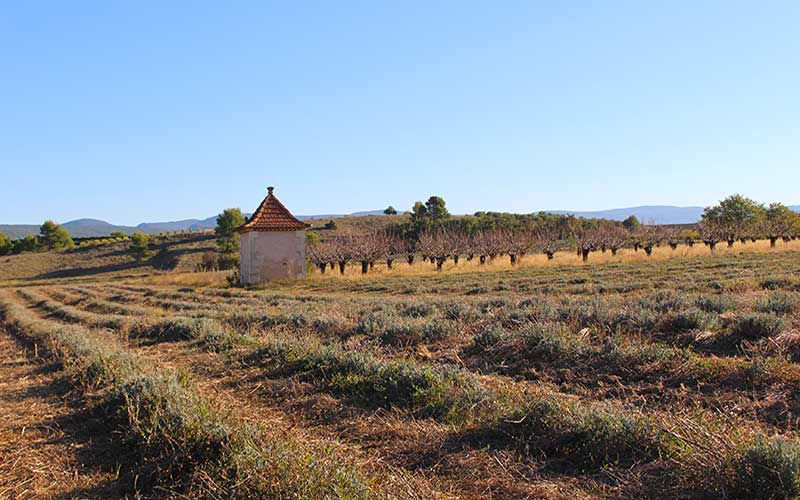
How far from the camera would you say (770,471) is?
3.29m

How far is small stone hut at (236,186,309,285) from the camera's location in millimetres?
28547

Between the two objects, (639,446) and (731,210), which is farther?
(731,210)

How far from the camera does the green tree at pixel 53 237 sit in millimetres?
81812

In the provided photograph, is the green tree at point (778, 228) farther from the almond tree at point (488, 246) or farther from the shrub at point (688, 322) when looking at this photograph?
the shrub at point (688, 322)

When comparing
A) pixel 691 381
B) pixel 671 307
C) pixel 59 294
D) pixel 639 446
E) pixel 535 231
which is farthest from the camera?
pixel 535 231

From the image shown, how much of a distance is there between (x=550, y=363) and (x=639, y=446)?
9.16ft

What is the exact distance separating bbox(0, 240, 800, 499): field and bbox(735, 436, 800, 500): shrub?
0.4 inches

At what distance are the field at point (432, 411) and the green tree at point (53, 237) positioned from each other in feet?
272

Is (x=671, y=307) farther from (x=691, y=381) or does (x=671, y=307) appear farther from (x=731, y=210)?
(x=731, y=210)

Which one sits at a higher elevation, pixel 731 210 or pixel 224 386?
pixel 731 210

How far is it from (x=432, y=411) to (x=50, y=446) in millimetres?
3461

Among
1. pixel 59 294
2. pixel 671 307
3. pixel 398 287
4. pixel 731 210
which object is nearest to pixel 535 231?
pixel 731 210

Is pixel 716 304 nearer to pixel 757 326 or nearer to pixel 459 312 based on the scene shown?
pixel 757 326

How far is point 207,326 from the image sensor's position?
11.1 metres
